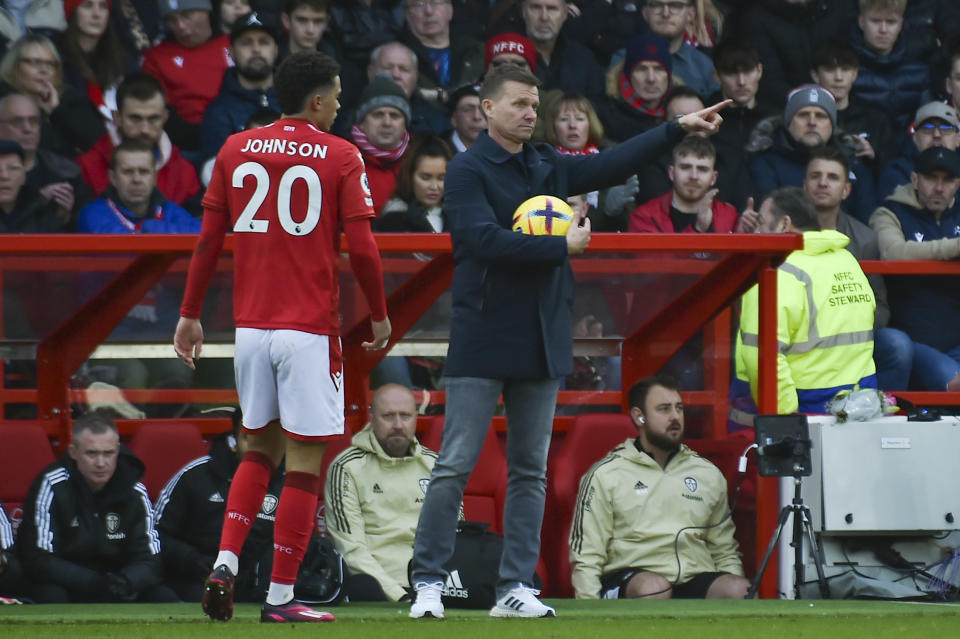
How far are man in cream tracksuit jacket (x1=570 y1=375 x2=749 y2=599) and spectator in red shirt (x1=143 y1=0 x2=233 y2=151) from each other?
145 inches

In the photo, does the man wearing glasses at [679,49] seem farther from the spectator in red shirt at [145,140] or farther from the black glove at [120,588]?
the black glove at [120,588]

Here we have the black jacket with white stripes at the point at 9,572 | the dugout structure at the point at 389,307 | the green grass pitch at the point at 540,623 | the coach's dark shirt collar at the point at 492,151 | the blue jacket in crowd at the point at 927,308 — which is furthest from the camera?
the blue jacket in crowd at the point at 927,308

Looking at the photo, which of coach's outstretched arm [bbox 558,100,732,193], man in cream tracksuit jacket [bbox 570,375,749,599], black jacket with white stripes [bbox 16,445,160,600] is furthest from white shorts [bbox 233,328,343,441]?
man in cream tracksuit jacket [bbox 570,375,749,599]

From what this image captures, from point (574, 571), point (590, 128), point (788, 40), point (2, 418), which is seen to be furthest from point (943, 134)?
point (2, 418)

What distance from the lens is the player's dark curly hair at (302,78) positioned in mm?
5547

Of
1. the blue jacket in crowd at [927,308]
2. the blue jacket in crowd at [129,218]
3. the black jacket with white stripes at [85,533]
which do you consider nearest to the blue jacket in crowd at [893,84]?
the blue jacket in crowd at [927,308]

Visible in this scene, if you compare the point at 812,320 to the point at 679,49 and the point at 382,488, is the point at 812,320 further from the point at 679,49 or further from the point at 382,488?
the point at 679,49

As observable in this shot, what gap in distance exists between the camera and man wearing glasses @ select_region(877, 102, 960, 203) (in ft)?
33.2

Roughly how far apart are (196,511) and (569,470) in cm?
191

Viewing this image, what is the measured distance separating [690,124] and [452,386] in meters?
1.31

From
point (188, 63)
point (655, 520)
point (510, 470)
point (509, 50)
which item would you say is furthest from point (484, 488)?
point (188, 63)

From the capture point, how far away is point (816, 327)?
7.92 metres

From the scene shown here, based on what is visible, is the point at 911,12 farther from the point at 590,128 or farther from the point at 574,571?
the point at 574,571

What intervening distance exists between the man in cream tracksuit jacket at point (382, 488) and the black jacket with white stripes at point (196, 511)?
310 mm
